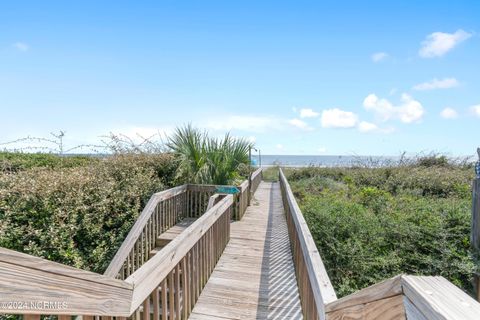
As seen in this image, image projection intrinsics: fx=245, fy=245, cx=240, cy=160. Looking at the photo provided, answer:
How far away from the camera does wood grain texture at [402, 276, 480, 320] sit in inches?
20.2

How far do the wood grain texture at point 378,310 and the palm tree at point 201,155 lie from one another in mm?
4726

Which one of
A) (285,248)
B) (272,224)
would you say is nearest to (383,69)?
(272,224)

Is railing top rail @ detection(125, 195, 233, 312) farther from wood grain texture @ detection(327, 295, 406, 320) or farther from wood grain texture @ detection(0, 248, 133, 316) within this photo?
wood grain texture @ detection(327, 295, 406, 320)

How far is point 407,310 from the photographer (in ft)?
2.28

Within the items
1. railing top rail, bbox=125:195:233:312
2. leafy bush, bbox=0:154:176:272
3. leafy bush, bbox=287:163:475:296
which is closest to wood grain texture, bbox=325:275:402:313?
railing top rail, bbox=125:195:233:312

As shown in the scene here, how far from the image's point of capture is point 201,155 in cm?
569

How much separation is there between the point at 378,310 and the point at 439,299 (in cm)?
33

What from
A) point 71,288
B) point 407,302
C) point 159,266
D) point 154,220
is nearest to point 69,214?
point 154,220

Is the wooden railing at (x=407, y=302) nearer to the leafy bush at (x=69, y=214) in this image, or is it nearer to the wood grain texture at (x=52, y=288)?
the wood grain texture at (x=52, y=288)

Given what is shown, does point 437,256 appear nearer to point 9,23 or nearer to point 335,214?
point 335,214

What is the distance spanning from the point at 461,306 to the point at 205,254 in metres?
2.75

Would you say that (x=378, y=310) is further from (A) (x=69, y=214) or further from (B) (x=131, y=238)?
(A) (x=69, y=214)

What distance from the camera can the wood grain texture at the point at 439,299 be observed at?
0.51m

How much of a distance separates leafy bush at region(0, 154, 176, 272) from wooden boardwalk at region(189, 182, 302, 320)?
2076 mm
